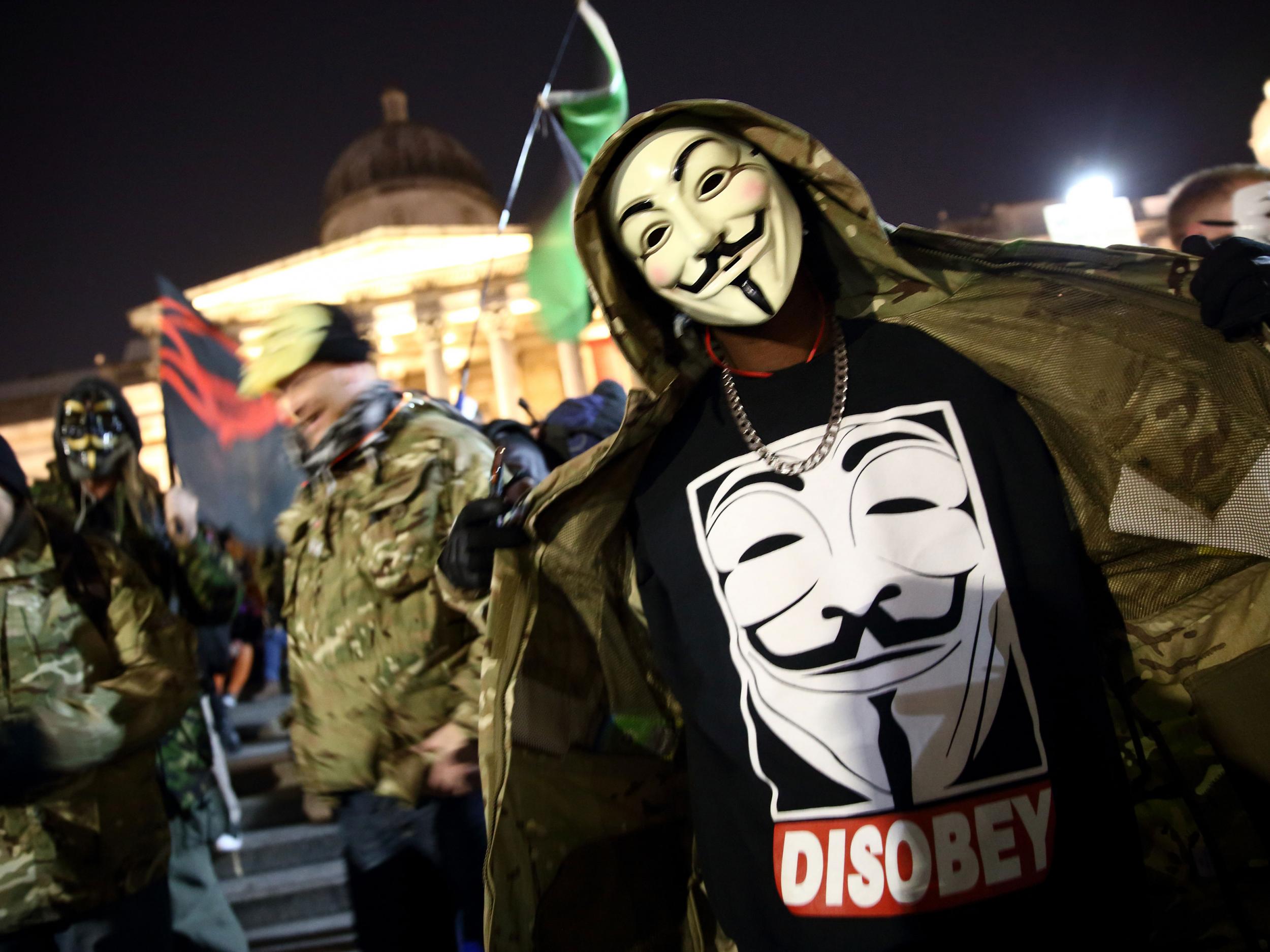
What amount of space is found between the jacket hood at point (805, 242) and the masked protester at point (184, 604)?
215 cm

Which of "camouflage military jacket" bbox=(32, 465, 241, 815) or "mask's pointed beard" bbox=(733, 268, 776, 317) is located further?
"camouflage military jacket" bbox=(32, 465, 241, 815)

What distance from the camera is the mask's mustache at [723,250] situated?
161 cm

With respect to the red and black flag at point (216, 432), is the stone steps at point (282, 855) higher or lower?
lower

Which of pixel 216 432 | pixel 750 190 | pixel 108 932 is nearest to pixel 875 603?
pixel 750 190

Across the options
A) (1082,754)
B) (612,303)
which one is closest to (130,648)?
(612,303)

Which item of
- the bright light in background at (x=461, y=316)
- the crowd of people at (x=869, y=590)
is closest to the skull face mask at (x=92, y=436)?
the crowd of people at (x=869, y=590)

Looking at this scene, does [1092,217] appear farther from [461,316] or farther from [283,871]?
[283,871]

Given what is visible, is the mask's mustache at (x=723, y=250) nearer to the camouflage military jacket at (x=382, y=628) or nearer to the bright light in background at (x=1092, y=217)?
the camouflage military jacket at (x=382, y=628)

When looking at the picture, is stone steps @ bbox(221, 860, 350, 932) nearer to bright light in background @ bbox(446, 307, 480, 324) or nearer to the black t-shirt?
the black t-shirt

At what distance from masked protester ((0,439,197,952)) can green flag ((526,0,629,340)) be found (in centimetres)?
205

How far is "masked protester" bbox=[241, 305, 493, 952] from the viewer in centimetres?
218

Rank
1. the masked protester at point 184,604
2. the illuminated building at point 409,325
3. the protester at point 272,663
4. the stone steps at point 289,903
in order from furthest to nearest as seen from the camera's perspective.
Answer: the illuminated building at point 409,325 → the protester at point 272,663 → the stone steps at point 289,903 → the masked protester at point 184,604

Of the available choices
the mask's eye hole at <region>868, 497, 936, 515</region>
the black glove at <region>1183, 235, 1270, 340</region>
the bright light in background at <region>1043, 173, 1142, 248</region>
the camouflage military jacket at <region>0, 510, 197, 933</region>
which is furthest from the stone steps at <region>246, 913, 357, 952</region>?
the bright light in background at <region>1043, 173, 1142, 248</region>

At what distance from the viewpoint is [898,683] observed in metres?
1.37
